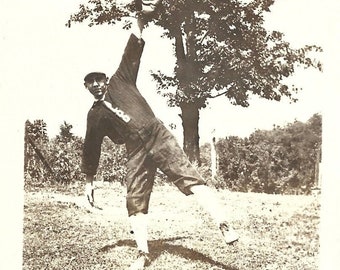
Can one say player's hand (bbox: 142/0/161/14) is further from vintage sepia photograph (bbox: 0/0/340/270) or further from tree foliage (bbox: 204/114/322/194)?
tree foliage (bbox: 204/114/322/194)

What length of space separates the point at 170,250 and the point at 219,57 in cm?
96

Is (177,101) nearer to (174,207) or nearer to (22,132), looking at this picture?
(174,207)

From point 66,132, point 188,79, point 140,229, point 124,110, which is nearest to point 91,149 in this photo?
point 66,132

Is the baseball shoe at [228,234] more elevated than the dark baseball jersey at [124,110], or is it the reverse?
the dark baseball jersey at [124,110]

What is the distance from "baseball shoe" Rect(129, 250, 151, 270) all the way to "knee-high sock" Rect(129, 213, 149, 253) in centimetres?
3

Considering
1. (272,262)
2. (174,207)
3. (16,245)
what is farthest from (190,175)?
(16,245)

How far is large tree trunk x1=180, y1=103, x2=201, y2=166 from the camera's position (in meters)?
2.80

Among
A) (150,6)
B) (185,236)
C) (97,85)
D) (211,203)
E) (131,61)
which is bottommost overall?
(185,236)

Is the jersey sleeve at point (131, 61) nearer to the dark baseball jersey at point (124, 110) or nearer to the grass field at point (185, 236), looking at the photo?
the dark baseball jersey at point (124, 110)

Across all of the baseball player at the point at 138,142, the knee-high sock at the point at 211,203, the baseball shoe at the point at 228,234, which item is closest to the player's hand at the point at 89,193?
the baseball player at the point at 138,142

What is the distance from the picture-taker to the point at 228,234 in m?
2.78

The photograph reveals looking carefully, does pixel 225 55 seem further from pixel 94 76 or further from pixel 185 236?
pixel 185 236

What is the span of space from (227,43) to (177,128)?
48cm

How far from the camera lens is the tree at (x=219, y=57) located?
281 centimetres
